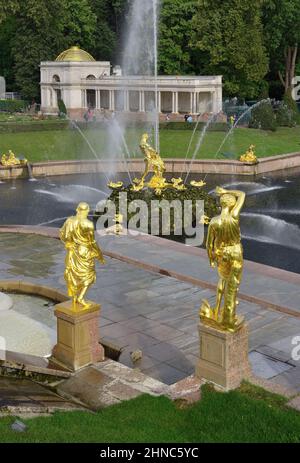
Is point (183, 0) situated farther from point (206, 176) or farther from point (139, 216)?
point (139, 216)

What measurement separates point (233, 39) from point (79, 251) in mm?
49512

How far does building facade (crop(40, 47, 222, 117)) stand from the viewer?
59225 mm

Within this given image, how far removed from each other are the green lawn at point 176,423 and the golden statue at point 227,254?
1.08 metres

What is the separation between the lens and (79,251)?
1100cm

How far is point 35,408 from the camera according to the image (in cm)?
946

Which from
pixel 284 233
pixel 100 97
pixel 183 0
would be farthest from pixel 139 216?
pixel 183 0

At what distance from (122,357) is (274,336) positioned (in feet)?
9.92

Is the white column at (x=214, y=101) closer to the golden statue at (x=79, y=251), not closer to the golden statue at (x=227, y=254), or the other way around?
the golden statue at (x=79, y=251)

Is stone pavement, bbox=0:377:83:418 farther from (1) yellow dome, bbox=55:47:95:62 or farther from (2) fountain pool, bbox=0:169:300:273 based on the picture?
(1) yellow dome, bbox=55:47:95:62

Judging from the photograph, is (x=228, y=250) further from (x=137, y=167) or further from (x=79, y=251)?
(x=137, y=167)

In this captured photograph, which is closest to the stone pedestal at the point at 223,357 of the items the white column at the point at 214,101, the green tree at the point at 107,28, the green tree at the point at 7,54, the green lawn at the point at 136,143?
the green lawn at the point at 136,143

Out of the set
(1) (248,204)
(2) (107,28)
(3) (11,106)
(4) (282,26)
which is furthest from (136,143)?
(2) (107,28)

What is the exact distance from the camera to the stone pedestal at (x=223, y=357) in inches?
392

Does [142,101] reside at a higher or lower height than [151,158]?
higher
